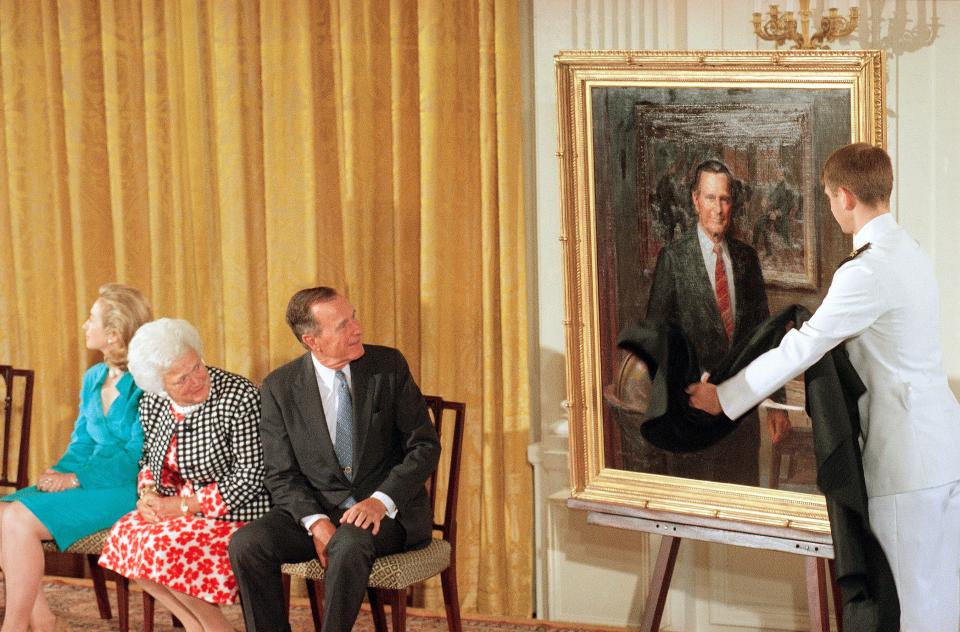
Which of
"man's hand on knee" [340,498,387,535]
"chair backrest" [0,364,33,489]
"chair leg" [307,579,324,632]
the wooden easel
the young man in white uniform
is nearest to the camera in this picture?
the young man in white uniform

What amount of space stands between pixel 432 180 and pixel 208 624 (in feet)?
6.10

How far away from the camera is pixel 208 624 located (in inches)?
164

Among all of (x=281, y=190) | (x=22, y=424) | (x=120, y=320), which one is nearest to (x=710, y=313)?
(x=281, y=190)

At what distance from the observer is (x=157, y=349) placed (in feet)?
13.9

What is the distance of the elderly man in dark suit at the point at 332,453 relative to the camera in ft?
13.1

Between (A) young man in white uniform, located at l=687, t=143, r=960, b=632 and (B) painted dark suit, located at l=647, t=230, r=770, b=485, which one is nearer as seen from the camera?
(A) young man in white uniform, located at l=687, t=143, r=960, b=632

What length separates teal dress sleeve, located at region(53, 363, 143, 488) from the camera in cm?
462

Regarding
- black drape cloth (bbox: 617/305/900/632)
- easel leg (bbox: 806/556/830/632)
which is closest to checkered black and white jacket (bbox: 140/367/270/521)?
easel leg (bbox: 806/556/830/632)

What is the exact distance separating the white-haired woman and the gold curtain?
855 mm

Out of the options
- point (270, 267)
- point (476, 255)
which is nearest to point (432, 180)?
point (476, 255)

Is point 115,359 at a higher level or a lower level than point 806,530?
higher

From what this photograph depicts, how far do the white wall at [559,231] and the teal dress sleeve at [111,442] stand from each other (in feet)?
5.13

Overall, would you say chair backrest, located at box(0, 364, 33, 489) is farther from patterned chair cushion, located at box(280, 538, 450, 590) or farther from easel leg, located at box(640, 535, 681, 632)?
easel leg, located at box(640, 535, 681, 632)

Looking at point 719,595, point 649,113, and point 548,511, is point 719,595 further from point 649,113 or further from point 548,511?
point 649,113
